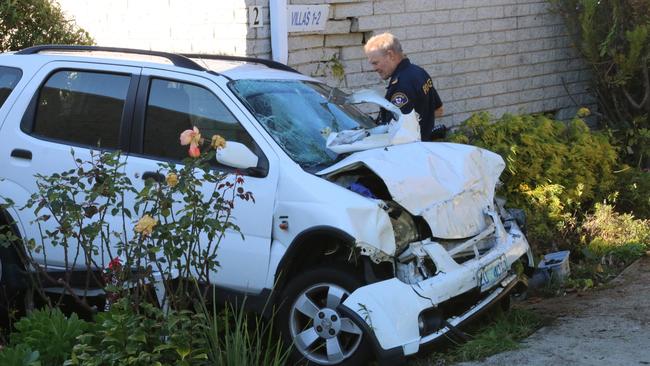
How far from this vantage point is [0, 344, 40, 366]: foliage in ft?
14.7

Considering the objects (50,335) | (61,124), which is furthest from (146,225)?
(61,124)

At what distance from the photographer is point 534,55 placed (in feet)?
36.1

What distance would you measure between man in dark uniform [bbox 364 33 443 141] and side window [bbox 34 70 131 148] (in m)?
2.30

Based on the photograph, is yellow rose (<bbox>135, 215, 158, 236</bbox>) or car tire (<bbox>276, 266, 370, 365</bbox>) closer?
yellow rose (<bbox>135, 215, 158, 236</bbox>)

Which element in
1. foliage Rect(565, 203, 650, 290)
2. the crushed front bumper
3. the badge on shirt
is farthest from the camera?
foliage Rect(565, 203, 650, 290)

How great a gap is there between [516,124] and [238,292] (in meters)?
4.28

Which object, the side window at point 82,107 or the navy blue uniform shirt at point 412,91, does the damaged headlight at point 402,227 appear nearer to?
the side window at point 82,107

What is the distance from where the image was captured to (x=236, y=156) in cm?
561

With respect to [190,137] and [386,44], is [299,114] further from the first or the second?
[386,44]

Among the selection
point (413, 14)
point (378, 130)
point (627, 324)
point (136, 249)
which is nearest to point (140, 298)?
point (136, 249)

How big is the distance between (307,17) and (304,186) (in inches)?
132

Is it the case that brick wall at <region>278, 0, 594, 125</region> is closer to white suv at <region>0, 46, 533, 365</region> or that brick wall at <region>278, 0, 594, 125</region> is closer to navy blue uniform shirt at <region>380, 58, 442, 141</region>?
navy blue uniform shirt at <region>380, 58, 442, 141</region>

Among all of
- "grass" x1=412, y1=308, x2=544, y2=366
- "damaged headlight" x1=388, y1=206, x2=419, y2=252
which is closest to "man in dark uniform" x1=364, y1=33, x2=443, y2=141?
"grass" x1=412, y1=308, x2=544, y2=366

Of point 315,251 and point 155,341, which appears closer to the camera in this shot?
point 155,341
